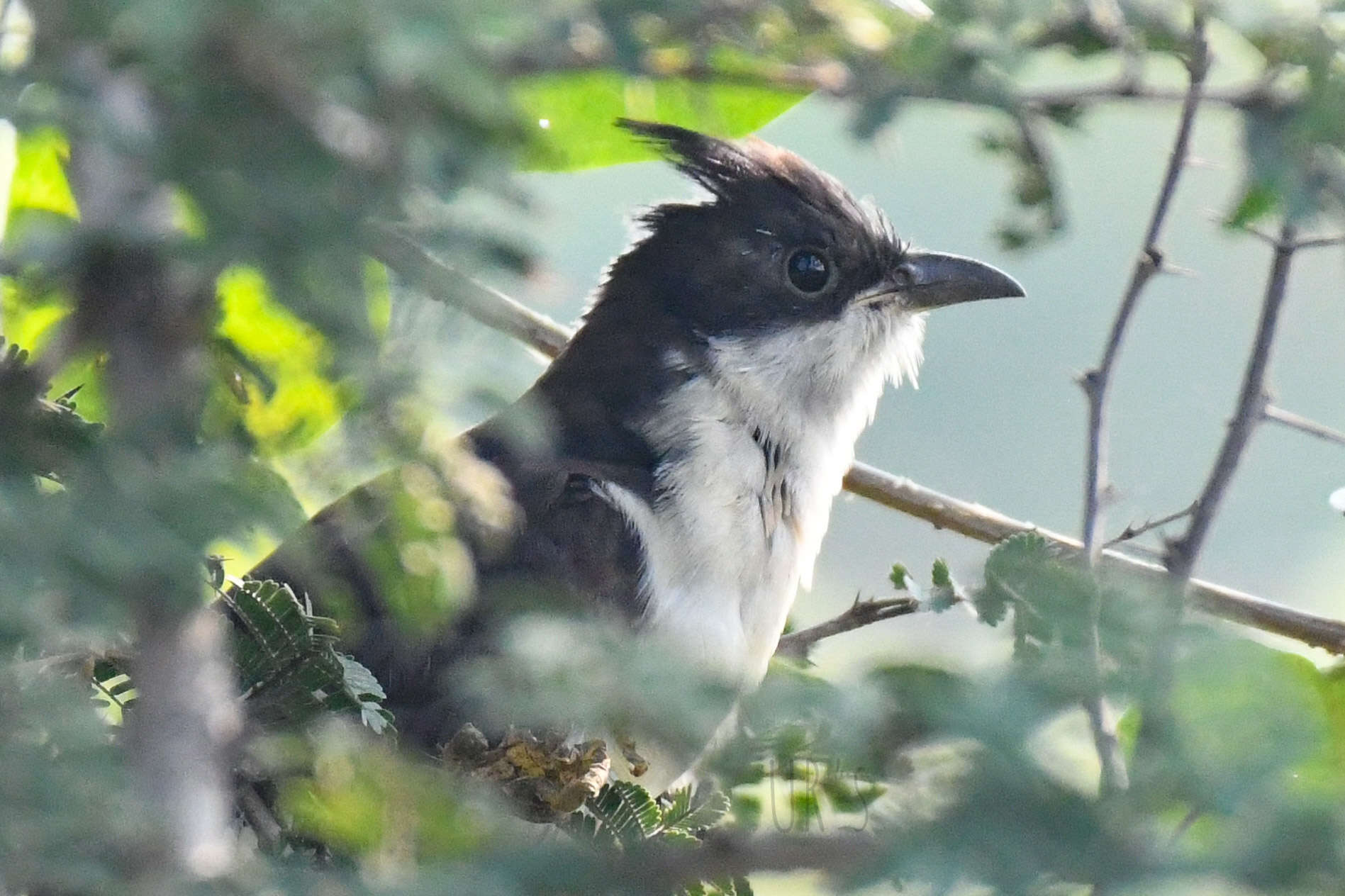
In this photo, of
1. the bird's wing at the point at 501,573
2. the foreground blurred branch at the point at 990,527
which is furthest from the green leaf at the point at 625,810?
the foreground blurred branch at the point at 990,527

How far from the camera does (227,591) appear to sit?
2033 mm

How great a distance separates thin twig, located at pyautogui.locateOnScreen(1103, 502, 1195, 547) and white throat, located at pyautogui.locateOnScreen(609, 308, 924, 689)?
736mm

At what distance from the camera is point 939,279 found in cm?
395

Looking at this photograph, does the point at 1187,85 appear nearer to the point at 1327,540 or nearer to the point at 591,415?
the point at 591,415

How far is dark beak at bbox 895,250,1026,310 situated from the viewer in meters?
3.89

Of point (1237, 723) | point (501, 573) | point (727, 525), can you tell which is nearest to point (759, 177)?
point (727, 525)

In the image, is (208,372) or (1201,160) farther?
(1201,160)

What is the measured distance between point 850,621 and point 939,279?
126cm

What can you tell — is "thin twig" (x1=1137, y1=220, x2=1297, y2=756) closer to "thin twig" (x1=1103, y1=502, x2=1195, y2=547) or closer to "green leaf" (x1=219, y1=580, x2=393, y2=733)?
"thin twig" (x1=1103, y1=502, x2=1195, y2=547)

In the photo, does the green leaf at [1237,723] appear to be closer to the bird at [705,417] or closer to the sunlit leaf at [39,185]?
the bird at [705,417]

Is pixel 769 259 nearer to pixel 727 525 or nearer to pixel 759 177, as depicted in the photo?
pixel 759 177

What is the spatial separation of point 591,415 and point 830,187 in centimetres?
88

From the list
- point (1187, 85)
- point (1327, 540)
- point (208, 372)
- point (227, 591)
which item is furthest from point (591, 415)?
point (1327, 540)

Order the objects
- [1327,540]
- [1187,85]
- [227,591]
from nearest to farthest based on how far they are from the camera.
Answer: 1. [1187,85]
2. [227,591]
3. [1327,540]
